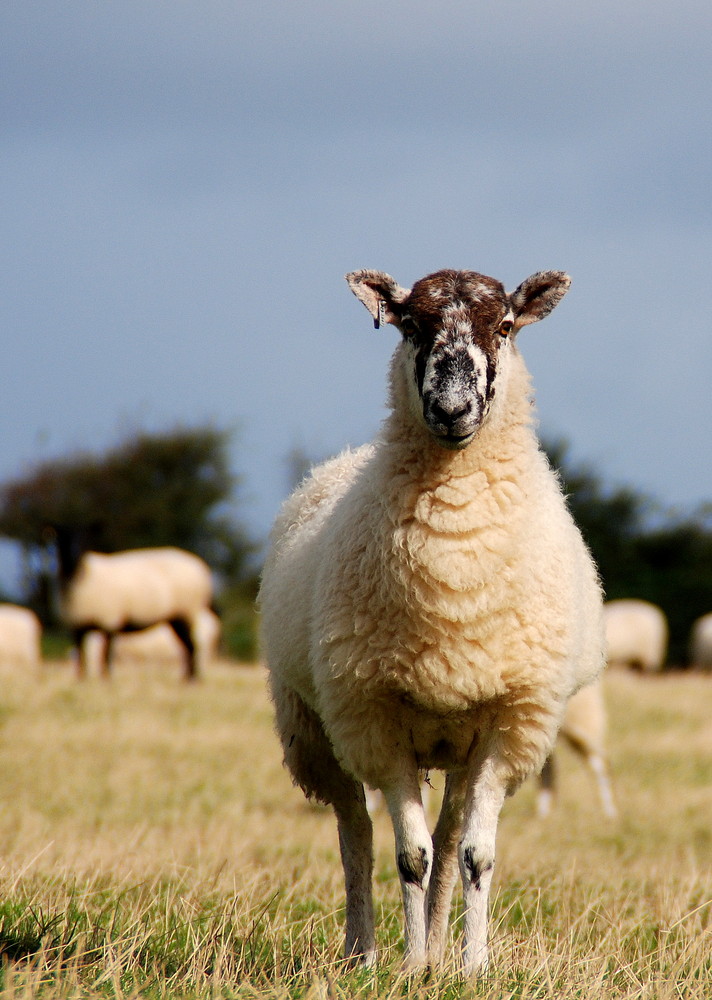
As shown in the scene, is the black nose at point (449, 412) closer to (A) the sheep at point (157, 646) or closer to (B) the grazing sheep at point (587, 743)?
(B) the grazing sheep at point (587, 743)

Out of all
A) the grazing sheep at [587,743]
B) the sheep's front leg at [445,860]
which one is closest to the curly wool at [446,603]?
the sheep's front leg at [445,860]

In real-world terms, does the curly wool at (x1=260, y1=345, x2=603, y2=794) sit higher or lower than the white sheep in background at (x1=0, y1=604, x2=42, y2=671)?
higher

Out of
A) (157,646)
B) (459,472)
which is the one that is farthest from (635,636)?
(459,472)

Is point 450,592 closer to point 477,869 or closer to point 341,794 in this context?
point 477,869

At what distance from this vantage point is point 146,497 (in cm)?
3981

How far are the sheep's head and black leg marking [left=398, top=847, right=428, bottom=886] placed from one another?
1416 mm

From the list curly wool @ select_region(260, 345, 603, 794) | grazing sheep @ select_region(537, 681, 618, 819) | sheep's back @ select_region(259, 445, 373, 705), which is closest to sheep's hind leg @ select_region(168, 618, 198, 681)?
grazing sheep @ select_region(537, 681, 618, 819)

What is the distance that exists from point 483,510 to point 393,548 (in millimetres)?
335

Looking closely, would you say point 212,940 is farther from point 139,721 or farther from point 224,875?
point 139,721

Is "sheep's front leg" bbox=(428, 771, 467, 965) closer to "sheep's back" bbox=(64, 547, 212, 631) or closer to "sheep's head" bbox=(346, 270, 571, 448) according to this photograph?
"sheep's head" bbox=(346, 270, 571, 448)

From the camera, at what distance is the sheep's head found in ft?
12.0

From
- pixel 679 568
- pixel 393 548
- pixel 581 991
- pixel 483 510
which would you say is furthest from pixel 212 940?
pixel 679 568

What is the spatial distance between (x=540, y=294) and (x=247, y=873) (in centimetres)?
291

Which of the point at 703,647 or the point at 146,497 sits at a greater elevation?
the point at 146,497
